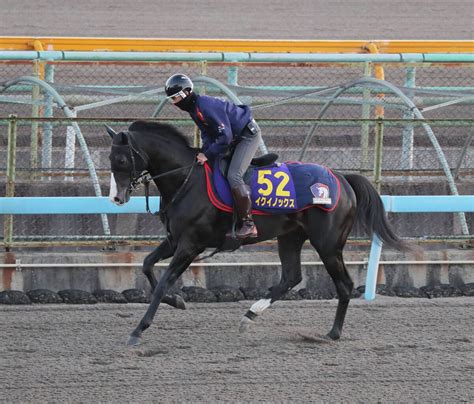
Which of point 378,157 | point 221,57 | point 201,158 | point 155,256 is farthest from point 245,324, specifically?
point 221,57

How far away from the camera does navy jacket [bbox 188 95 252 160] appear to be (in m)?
8.39

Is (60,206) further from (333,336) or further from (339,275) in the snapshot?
(333,336)

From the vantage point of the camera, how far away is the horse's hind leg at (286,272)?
29.1ft

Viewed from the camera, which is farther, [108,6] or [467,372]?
[108,6]

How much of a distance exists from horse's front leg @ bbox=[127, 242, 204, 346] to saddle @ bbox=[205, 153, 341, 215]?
402 millimetres

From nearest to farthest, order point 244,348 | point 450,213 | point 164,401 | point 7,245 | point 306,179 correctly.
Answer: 1. point 164,401
2. point 244,348
3. point 306,179
4. point 7,245
5. point 450,213

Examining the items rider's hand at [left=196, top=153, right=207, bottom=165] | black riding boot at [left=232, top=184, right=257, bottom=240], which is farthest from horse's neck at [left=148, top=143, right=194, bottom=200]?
black riding boot at [left=232, top=184, right=257, bottom=240]

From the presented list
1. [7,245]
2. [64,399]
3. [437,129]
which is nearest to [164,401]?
[64,399]

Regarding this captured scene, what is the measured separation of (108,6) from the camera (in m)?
22.8

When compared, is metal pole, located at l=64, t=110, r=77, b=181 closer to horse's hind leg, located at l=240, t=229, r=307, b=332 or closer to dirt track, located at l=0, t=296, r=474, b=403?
dirt track, located at l=0, t=296, r=474, b=403

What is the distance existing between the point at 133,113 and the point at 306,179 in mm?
6515

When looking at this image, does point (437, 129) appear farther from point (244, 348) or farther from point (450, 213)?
point (244, 348)

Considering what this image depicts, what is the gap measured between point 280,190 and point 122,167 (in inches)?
47.2

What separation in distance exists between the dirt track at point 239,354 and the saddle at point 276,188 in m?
0.95
